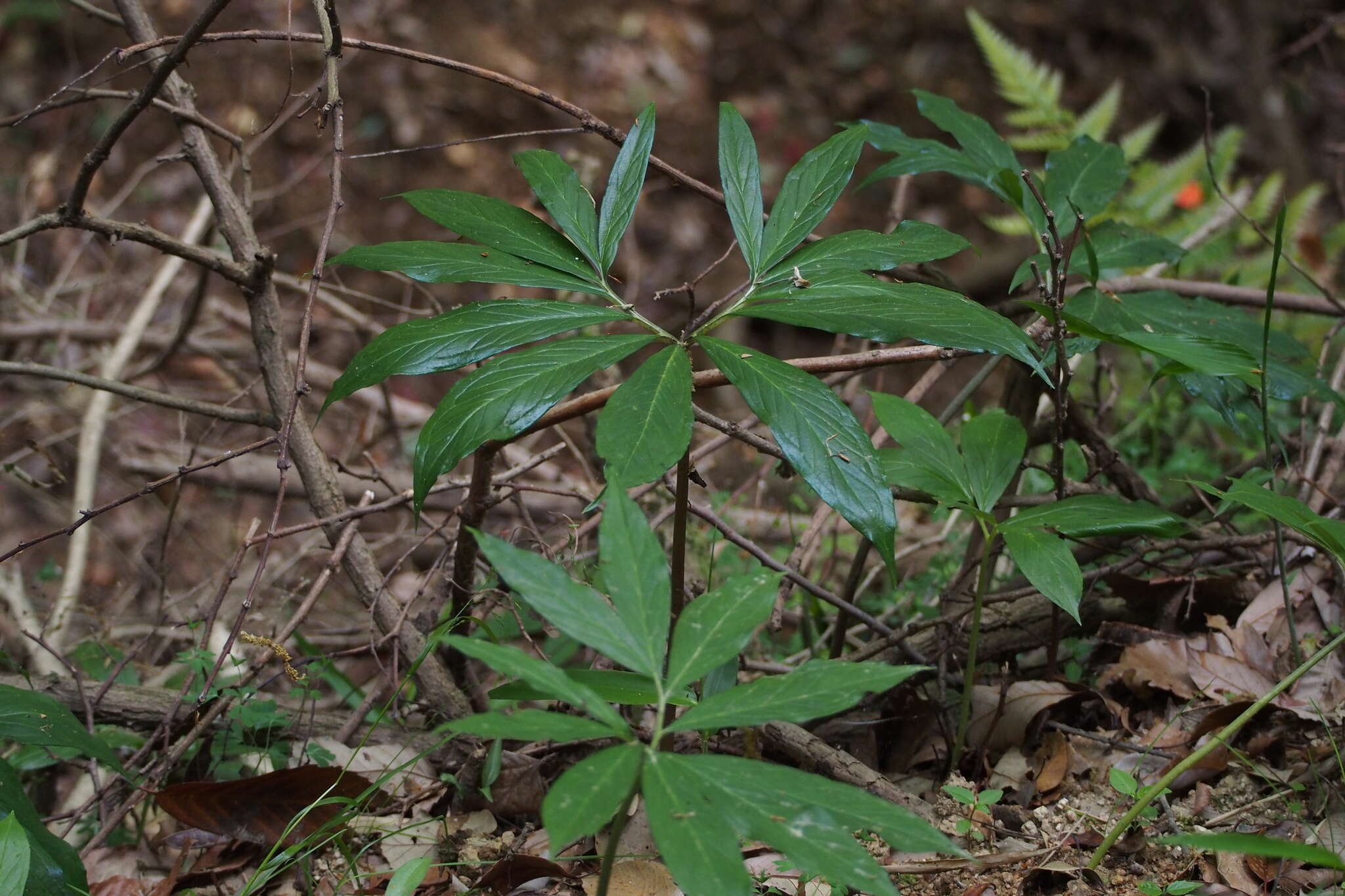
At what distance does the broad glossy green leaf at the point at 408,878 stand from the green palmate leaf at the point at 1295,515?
117 cm

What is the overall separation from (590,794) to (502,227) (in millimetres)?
848

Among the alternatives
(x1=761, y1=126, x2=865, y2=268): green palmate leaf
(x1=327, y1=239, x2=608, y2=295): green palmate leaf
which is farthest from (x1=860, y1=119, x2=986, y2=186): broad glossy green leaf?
(x1=327, y1=239, x2=608, y2=295): green palmate leaf

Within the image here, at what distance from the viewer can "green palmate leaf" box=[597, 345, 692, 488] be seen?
3.54 ft

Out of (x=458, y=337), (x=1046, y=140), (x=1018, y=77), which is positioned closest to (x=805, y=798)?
(x=458, y=337)

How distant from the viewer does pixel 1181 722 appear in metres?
1.69

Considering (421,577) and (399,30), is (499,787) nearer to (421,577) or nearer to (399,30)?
(421,577)

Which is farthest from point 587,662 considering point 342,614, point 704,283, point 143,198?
point 143,198

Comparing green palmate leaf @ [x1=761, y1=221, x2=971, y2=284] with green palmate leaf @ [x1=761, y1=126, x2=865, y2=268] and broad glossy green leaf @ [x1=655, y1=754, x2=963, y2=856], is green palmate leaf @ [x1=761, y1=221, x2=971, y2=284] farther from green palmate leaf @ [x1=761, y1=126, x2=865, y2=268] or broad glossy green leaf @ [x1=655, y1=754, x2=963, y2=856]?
A: broad glossy green leaf @ [x1=655, y1=754, x2=963, y2=856]

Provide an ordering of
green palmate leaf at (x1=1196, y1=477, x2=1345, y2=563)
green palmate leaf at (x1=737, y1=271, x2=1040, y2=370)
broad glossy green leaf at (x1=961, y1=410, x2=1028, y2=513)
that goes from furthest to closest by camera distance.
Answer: broad glossy green leaf at (x1=961, y1=410, x2=1028, y2=513) → green palmate leaf at (x1=1196, y1=477, x2=1345, y2=563) → green palmate leaf at (x1=737, y1=271, x2=1040, y2=370)

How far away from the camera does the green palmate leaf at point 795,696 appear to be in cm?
98

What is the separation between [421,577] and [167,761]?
52cm

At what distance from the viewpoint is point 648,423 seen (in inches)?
44.4

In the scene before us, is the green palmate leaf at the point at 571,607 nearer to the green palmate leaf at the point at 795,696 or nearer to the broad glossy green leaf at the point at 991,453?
the green palmate leaf at the point at 795,696

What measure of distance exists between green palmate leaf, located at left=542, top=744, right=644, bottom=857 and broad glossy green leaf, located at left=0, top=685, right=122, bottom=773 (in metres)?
0.91
